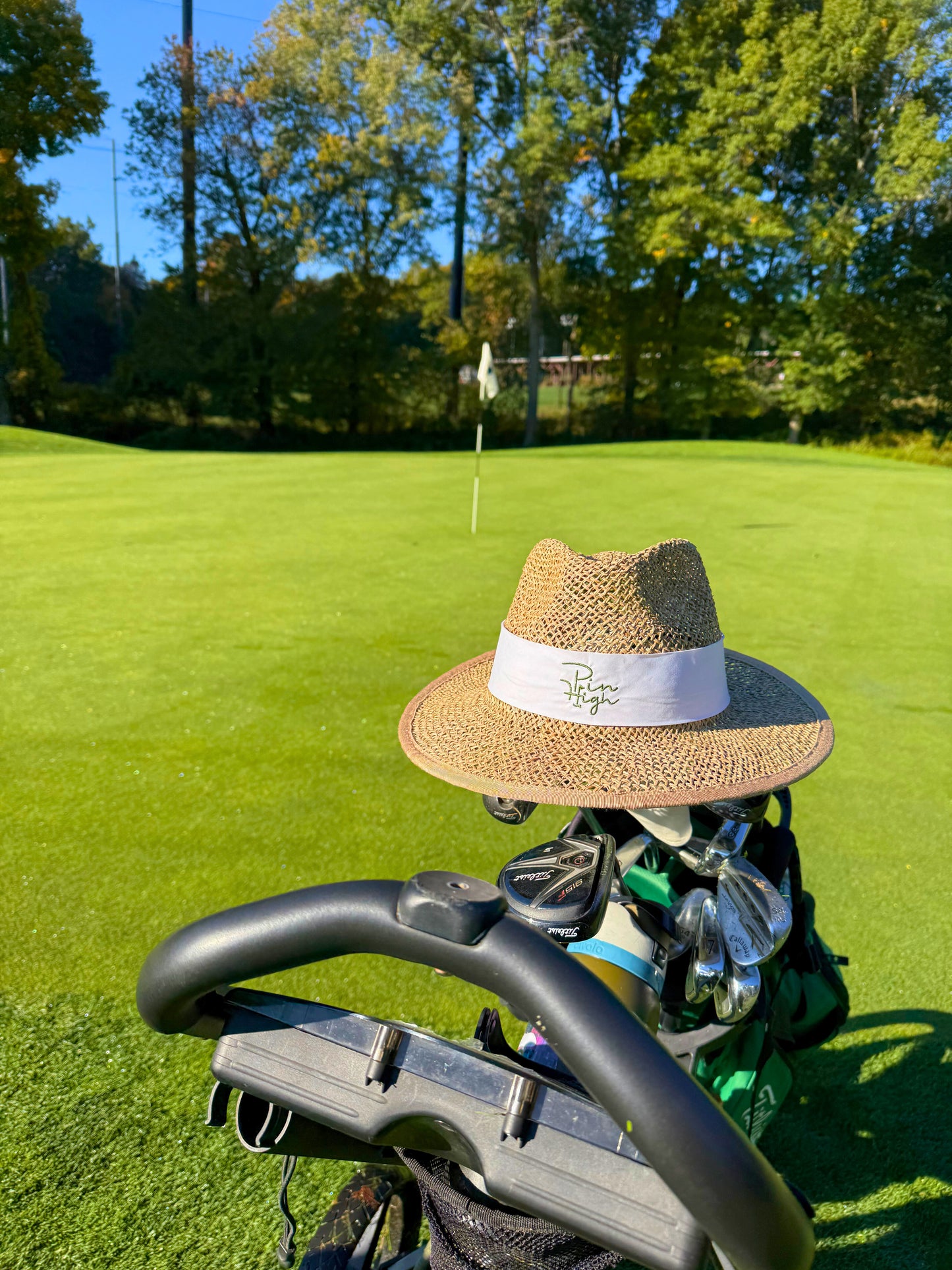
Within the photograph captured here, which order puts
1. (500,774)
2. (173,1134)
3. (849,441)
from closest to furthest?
1. (500,774)
2. (173,1134)
3. (849,441)

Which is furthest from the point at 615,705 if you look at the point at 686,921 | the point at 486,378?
the point at 486,378

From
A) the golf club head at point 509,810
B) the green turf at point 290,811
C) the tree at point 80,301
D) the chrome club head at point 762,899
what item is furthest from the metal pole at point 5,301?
the chrome club head at point 762,899

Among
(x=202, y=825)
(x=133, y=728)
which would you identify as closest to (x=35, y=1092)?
(x=202, y=825)

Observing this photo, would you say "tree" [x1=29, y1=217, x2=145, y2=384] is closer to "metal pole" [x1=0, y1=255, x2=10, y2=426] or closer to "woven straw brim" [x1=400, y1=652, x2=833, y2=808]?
"metal pole" [x1=0, y1=255, x2=10, y2=426]

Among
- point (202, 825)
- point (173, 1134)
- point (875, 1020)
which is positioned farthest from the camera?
point (202, 825)

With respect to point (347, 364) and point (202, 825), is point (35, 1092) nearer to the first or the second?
point (202, 825)

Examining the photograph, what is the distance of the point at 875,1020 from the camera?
2.17m

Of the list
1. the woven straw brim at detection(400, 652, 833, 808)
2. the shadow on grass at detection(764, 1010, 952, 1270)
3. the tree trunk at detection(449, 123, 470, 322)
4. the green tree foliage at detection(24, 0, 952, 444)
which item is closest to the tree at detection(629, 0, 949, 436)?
the green tree foliage at detection(24, 0, 952, 444)

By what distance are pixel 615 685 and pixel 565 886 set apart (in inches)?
13.0

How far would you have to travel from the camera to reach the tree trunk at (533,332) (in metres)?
26.4

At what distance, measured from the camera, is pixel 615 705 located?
117 cm

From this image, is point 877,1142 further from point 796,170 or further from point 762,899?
point 796,170

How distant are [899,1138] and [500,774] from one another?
1334 mm

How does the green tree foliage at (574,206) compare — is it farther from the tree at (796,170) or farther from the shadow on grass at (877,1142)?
the shadow on grass at (877,1142)
